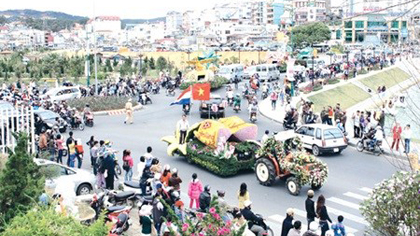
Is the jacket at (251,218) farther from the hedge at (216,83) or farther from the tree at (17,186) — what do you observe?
the hedge at (216,83)

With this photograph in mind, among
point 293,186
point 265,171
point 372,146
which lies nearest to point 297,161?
point 293,186

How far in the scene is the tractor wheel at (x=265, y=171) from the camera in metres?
16.4

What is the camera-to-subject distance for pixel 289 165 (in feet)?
52.3

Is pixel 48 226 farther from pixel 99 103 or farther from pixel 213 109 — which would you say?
pixel 99 103

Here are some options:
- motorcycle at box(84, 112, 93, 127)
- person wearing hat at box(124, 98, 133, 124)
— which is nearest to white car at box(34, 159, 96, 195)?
motorcycle at box(84, 112, 93, 127)

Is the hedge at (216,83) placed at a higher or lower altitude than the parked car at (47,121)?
A: higher

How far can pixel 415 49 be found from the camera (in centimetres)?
697

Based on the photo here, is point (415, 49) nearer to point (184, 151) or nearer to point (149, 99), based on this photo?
point (184, 151)

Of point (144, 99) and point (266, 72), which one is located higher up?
point (266, 72)

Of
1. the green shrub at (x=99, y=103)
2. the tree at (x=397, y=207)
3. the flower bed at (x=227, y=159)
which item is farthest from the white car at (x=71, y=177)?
the green shrub at (x=99, y=103)

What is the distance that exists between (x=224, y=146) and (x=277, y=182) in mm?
2026

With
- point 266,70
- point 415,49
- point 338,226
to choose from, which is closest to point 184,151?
point 338,226

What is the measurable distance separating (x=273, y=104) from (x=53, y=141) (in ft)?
49.5

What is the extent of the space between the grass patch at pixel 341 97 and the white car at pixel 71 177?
24.2 meters
